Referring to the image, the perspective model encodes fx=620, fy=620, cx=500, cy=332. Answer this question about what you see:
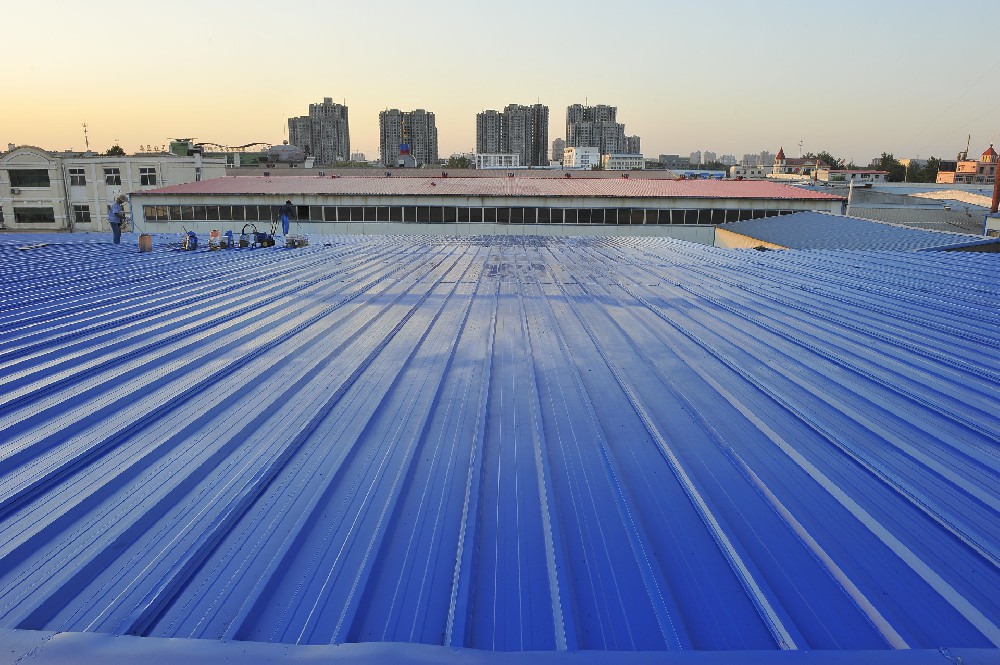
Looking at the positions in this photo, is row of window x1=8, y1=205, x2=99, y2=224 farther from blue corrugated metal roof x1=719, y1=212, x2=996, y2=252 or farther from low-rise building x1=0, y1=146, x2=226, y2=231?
blue corrugated metal roof x1=719, y1=212, x2=996, y2=252

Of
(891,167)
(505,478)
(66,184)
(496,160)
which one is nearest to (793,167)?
(891,167)

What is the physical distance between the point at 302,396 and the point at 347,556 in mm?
A: 2586

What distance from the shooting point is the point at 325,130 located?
19275 cm

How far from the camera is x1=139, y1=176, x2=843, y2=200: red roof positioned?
126 feet

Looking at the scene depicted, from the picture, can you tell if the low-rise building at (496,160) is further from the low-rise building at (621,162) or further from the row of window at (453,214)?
the row of window at (453,214)

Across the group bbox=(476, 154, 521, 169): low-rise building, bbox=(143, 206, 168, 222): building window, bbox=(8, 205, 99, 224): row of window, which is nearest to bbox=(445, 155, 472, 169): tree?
bbox=(476, 154, 521, 169): low-rise building

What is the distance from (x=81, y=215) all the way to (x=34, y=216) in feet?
13.1

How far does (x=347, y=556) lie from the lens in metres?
3.12

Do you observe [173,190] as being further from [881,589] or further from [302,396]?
[881,589]

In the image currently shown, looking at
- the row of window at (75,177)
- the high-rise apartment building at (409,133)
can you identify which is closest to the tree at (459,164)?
the row of window at (75,177)

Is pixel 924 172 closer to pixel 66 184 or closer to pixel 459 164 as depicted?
pixel 459 164

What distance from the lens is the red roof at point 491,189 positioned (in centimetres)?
3850

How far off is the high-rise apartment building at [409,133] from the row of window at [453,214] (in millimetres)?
155034

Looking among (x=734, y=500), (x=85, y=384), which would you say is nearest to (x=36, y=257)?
(x=85, y=384)
